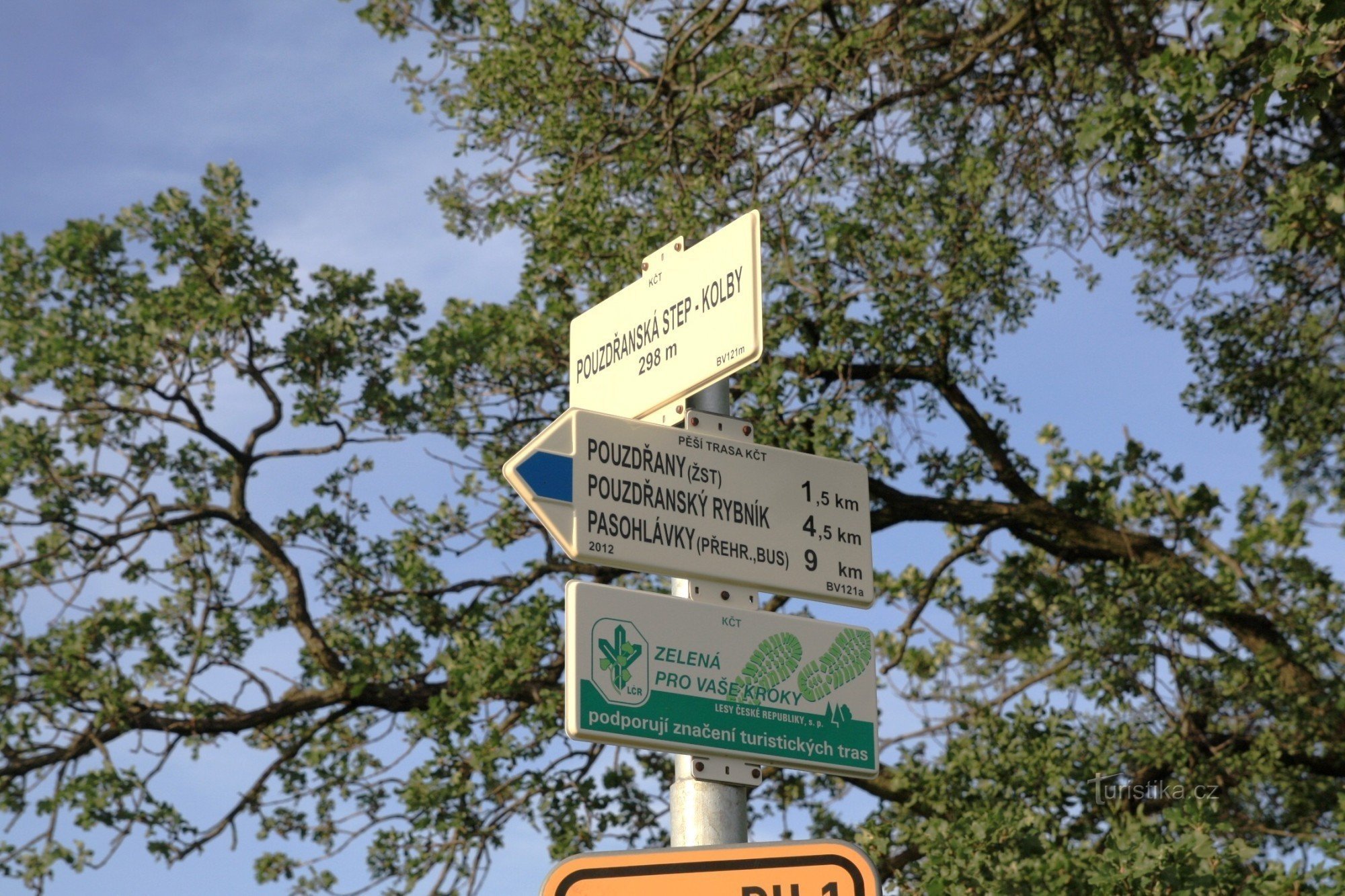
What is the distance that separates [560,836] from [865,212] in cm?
436

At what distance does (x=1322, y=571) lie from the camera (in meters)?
10.7

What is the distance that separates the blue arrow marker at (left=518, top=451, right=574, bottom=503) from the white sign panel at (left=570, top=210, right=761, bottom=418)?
0.42 meters

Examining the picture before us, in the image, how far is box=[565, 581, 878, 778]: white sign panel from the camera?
3.05 meters

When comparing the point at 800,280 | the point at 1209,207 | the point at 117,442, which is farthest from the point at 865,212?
the point at 117,442

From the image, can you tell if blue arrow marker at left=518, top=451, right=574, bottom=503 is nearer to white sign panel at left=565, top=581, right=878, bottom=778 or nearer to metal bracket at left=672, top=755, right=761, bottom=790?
white sign panel at left=565, top=581, right=878, bottom=778

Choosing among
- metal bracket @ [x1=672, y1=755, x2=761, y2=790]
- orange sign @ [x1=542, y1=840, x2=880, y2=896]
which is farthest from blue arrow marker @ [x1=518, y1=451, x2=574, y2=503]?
orange sign @ [x1=542, y1=840, x2=880, y2=896]

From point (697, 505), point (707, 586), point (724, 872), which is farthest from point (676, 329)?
point (724, 872)

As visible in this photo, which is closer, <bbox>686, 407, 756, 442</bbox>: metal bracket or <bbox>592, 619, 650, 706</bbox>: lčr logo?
<bbox>592, 619, 650, 706</bbox>: lčr logo

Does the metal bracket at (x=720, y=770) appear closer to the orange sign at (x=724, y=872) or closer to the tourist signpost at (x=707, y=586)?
the tourist signpost at (x=707, y=586)

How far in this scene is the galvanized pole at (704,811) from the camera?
3.13m

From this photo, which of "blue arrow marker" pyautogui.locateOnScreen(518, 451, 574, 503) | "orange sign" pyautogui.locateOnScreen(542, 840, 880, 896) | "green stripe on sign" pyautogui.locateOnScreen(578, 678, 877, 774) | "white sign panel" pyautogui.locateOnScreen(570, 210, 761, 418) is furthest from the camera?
"white sign panel" pyautogui.locateOnScreen(570, 210, 761, 418)

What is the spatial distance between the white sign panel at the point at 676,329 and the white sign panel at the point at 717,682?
24.2 inches

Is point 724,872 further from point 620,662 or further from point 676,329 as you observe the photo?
point 676,329

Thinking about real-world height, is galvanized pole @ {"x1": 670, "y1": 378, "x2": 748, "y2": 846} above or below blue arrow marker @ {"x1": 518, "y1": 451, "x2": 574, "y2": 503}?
below
